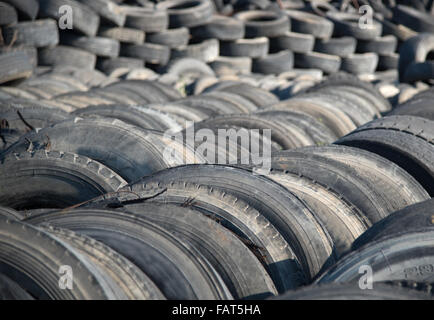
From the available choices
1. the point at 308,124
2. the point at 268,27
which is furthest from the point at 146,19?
the point at 308,124

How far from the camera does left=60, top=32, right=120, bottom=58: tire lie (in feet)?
41.5

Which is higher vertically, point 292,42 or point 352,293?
point 292,42

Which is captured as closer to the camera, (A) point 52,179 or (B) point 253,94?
(A) point 52,179

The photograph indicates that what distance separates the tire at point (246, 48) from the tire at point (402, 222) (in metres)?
11.4

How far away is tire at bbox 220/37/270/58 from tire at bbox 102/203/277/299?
11619 millimetres

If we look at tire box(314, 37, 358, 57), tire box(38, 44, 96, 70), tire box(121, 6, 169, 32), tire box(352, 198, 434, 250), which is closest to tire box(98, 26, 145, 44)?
tire box(121, 6, 169, 32)

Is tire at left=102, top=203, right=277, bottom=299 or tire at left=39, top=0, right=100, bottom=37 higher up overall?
tire at left=39, top=0, right=100, bottom=37

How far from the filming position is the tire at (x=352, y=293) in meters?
2.20

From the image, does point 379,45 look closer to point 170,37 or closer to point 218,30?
point 218,30

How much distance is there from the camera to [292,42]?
589 inches

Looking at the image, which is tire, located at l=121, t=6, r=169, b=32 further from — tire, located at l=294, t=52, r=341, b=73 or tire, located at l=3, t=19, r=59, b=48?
tire, located at l=294, t=52, r=341, b=73

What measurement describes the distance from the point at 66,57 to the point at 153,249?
1036cm
